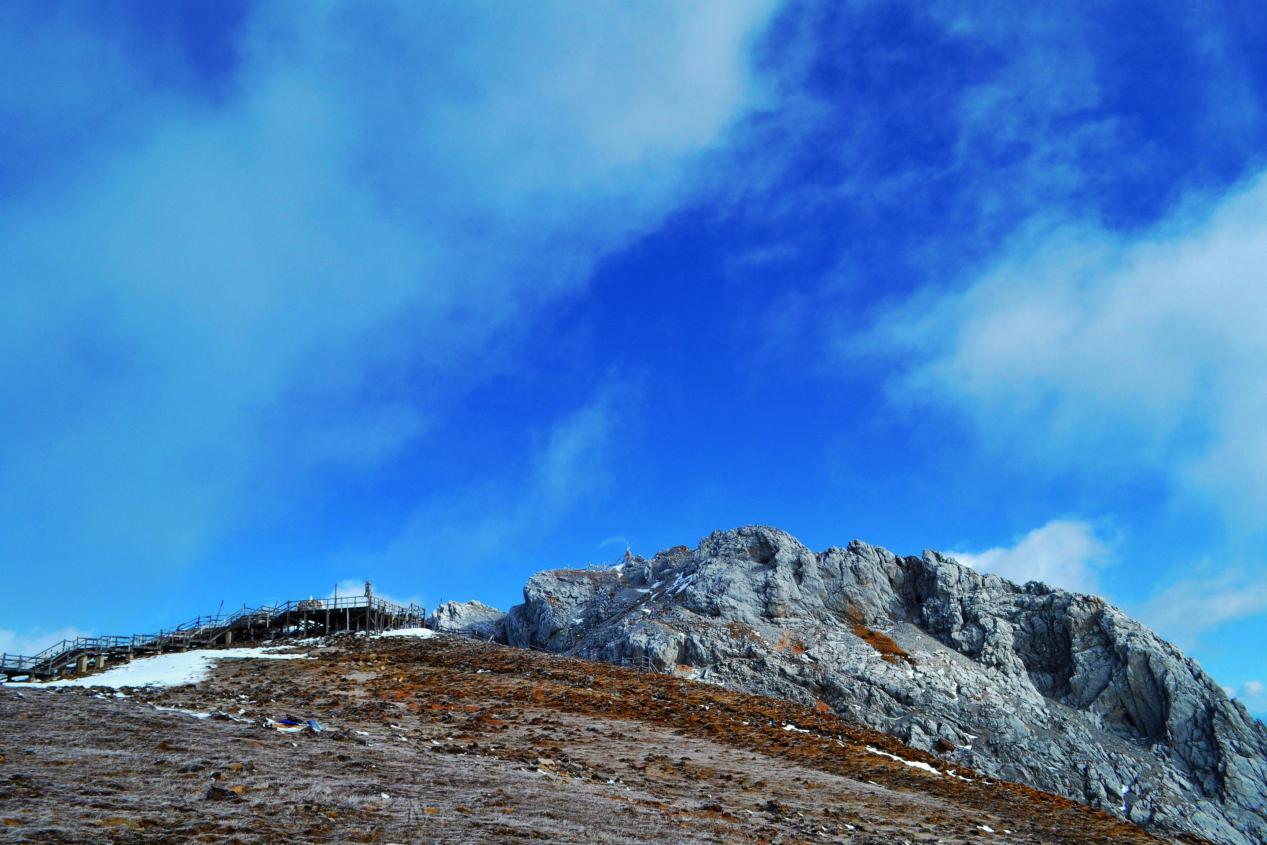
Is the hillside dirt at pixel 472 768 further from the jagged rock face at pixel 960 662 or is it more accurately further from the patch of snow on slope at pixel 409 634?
the patch of snow on slope at pixel 409 634

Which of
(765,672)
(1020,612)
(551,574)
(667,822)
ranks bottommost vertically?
(667,822)

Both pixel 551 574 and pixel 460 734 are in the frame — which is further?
pixel 551 574

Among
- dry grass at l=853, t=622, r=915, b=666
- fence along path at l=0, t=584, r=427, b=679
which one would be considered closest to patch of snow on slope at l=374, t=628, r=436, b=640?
fence along path at l=0, t=584, r=427, b=679

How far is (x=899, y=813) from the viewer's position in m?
21.7

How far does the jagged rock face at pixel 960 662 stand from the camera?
41.0m

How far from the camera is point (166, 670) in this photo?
121 ft

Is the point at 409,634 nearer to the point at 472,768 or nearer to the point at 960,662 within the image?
the point at 472,768

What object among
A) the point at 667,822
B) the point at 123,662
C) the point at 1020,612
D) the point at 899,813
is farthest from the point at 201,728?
the point at 1020,612

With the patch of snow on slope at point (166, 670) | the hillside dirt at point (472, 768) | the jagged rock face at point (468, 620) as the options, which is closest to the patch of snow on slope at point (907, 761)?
the hillside dirt at point (472, 768)

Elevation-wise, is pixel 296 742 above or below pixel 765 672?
below

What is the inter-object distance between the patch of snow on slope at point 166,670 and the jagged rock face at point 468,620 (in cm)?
2611

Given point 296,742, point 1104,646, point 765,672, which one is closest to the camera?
point 296,742

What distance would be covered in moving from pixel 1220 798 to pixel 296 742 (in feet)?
153

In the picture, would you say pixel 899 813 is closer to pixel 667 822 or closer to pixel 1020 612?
pixel 667 822
